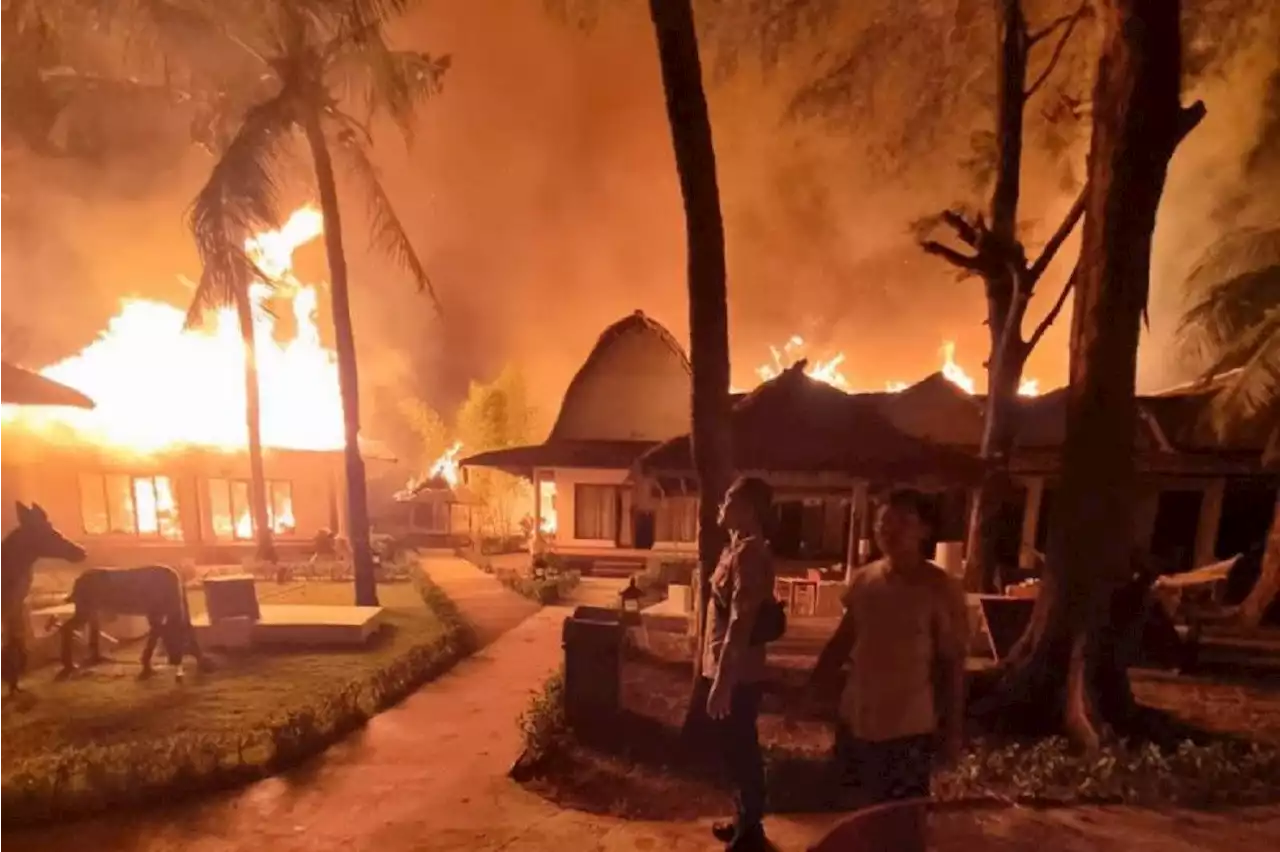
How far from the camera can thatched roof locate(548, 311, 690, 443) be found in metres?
19.9

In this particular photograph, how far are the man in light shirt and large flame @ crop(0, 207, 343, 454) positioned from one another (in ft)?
58.1

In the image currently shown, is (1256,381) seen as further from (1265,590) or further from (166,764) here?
(166,764)

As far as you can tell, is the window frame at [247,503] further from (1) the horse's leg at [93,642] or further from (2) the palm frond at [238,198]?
(1) the horse's leg at [93,642]

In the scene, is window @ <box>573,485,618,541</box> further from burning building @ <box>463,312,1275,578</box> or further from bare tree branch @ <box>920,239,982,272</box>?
bare tree branch @ <box>920,239,982,272</box>

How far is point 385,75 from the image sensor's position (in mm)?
12688

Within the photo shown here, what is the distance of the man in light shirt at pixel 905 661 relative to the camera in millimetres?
3670

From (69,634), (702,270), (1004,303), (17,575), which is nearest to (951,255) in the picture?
(1004,303)

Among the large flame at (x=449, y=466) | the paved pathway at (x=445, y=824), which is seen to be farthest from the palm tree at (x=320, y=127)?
the large flame at (x=449, y=466)

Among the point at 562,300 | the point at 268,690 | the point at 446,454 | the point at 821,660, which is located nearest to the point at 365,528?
the point at 268,690

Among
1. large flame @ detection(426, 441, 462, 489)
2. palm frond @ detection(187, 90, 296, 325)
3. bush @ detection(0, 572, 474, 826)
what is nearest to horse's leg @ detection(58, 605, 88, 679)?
bush @ detection(0, 572, 474, 826)

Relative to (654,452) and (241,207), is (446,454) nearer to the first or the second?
(241,207)

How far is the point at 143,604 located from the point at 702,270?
23.6ft

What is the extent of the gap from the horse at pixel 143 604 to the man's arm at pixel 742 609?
23.1ft

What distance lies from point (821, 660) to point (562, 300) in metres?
25.5
